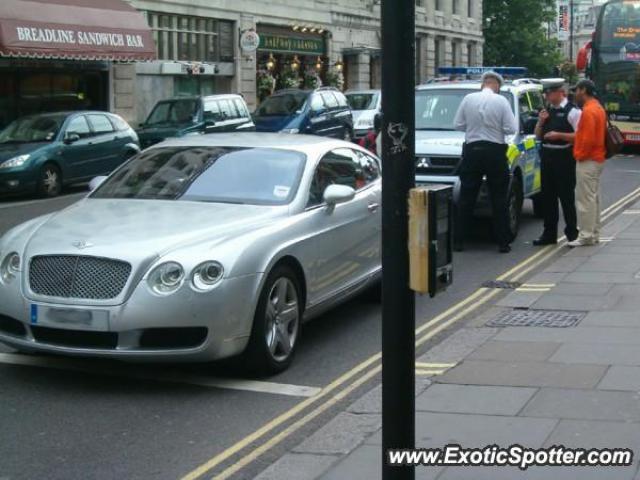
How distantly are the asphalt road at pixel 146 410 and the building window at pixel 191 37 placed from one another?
27169 millimetres

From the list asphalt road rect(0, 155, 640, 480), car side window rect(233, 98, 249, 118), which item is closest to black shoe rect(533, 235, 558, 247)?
asphalt road rect(0, 155, 640, 480)

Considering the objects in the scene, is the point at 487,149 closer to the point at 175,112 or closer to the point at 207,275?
the point at 207,275

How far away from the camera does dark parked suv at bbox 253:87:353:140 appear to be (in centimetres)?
2666

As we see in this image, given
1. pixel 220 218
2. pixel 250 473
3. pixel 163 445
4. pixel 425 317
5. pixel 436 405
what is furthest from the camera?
pixel 425 317

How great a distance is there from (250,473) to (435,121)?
910cm

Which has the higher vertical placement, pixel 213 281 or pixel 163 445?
pixel 213 281

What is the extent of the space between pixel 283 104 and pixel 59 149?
9097 millimetres

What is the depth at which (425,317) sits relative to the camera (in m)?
8.95

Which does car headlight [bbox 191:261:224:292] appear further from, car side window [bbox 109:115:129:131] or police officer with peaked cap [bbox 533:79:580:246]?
car side window [bbox 109:115:129:131]

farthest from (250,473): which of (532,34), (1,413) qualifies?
(532,34)

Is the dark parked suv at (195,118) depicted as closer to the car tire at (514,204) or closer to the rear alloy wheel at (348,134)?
the rear alloy wheel at (348,134)

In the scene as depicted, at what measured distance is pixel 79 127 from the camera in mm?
20703

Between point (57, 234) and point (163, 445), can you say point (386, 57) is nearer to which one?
point (163, 445)

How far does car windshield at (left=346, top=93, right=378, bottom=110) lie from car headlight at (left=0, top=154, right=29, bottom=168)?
13.8 metres
